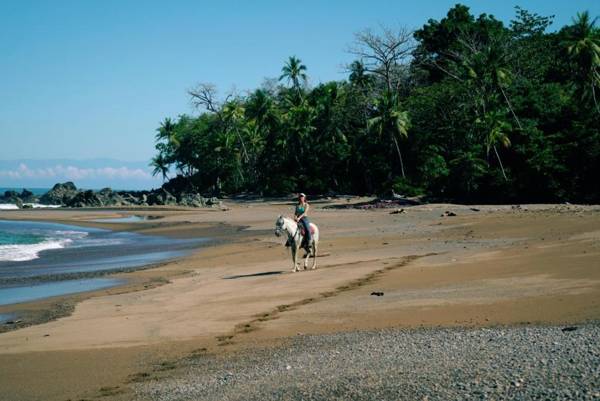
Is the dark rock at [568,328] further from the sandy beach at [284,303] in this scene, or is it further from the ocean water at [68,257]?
the ocean water at [68,257]

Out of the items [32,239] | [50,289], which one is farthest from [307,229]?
[32,239]

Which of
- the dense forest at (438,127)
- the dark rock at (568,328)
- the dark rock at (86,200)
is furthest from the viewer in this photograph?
the dark rock at (86,200)

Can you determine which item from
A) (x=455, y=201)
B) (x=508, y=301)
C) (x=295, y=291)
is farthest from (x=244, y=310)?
(x=455, y=201)

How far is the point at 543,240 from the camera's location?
19.7 meters

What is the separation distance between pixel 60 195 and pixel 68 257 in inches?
2687

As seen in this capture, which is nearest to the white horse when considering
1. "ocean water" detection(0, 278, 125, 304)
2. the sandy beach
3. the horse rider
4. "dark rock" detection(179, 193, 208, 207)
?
the horse rider

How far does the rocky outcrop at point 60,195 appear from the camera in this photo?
283 ft

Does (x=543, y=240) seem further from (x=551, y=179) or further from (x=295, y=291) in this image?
(x=551, y=179)

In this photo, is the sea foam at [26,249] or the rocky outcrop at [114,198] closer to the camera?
the sea foam at [26,249]

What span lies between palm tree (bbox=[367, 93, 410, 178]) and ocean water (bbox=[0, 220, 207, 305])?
25.6 meters

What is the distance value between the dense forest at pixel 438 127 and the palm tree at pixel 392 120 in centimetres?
11

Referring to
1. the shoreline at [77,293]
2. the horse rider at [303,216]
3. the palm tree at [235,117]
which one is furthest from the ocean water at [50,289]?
the palm tree at [235,117]

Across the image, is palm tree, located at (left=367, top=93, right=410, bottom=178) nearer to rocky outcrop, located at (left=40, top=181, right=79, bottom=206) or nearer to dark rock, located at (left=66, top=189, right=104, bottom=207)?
dark rock, located at (left=66, top=189, right=104, bottom=207)

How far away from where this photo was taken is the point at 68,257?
26.7 metres
